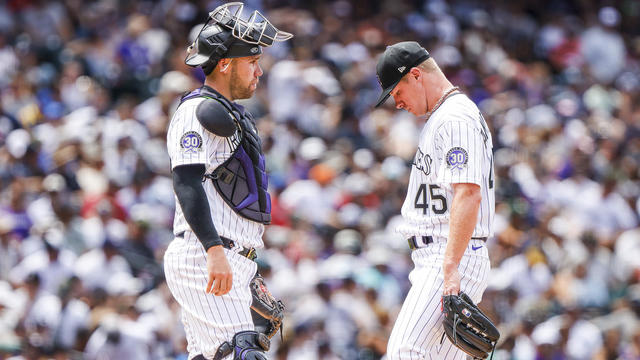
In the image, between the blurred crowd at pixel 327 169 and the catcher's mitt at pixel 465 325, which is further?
the blurred crowd at pixel 327 169

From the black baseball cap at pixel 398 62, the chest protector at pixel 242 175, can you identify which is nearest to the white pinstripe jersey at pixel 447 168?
the black baseball cap at pixel 398 62

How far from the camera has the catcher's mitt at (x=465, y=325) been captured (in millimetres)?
4516

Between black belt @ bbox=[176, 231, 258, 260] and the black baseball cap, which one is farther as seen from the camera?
the black baseball cap

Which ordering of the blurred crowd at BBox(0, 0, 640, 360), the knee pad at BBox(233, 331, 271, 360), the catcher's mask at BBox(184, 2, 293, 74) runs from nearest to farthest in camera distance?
the knee pad at BBox(233, 331, 271, 360) → the catcher's mask at BBox(184, 2, 293, 74) → the blurred crowd at BBox(0, 0, 640, 360)

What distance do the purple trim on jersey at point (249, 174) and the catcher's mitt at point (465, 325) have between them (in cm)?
102

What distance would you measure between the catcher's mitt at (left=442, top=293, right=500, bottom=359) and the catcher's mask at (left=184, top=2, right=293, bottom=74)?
5.02 feet

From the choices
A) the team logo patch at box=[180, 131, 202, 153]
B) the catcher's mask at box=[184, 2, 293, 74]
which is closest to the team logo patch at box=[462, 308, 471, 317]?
the team logo patch at box=[180, 131, 202, 153]

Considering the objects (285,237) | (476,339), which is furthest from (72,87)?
(476,339)

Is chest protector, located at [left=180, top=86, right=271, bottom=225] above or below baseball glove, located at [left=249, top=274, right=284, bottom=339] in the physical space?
above

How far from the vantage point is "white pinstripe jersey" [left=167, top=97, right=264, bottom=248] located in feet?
14.8

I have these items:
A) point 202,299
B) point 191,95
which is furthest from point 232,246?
point 191,95

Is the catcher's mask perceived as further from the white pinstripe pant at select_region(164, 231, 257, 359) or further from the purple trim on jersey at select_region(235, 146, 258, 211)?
the white pinstripe pant at select_region(164, 231, 257, 359)

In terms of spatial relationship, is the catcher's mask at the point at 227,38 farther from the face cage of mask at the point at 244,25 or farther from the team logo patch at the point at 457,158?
the team logo patch at the point at 457,158

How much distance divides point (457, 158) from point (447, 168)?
0.07 meters
